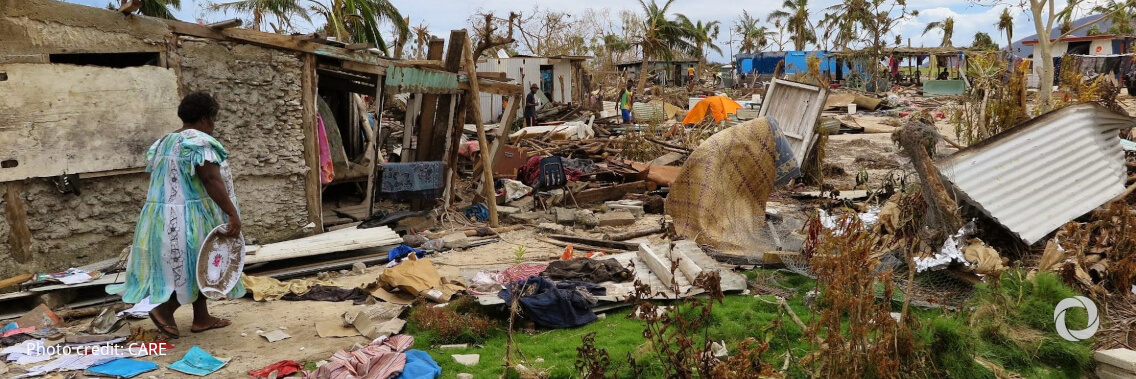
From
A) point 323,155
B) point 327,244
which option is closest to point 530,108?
point 323,155

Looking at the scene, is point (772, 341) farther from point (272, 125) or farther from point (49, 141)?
point (49, 141)

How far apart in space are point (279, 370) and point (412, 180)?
491cm

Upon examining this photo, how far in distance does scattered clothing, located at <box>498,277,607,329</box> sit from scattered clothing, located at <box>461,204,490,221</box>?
14.6 feet

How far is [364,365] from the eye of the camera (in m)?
4.21

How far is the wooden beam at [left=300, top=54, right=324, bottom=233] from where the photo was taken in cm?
765

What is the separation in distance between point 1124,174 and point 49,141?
31.1ft

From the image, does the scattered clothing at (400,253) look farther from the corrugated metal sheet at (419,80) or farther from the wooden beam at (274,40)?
the wooden beam at (274,40)

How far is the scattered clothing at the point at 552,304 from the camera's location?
5098mm

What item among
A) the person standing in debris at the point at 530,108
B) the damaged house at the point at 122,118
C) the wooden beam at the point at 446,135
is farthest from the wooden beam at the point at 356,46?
the person standing in debris at the point at 530,108

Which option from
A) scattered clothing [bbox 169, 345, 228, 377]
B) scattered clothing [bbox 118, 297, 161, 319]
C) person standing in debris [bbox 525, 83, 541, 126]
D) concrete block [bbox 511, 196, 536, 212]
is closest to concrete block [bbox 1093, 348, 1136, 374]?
scattered clothing [bbox 169, 345, 228, 377]

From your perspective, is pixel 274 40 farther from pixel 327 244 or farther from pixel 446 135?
pixel 446 135

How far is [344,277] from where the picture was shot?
6.91 meters

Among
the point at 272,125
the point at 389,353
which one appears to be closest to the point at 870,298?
the point at 389,353

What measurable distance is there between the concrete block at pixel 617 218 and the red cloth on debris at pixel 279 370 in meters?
5.36
